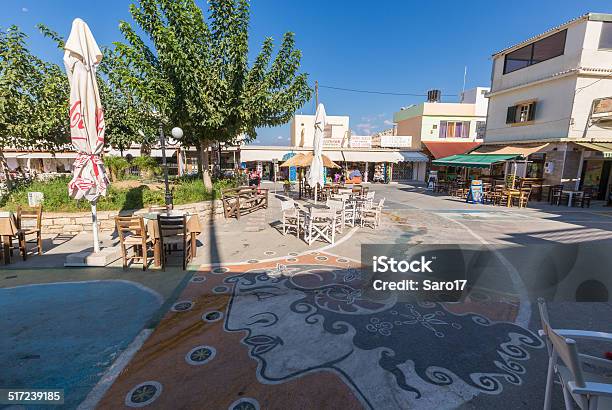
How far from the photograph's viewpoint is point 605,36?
46.2 feet

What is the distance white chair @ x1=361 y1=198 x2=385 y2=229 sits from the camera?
8.66 m

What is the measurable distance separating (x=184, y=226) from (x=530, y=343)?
5.33 meters

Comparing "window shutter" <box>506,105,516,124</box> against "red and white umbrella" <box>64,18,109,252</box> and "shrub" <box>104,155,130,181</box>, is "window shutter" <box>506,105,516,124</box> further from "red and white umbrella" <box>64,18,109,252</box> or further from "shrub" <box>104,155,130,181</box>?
"shrub" <box>104,155,130,181</box>

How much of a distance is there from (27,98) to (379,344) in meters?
13.5

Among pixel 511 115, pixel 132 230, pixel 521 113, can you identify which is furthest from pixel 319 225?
pixel 511 115

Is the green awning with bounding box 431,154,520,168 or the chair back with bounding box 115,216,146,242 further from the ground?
the green awning with bounding box 431,154,520,168

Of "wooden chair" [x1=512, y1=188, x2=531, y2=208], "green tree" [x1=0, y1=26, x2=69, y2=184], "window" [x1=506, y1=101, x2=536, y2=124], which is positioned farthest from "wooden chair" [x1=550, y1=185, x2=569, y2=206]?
"green tree" [x1=0, y1=26, x2=69, y2=184]

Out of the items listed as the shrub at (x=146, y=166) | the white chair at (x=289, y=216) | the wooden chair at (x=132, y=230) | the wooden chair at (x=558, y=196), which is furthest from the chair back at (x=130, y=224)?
the wooden chair at (x=558, y=196)

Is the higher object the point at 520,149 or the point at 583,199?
the point at 520,149

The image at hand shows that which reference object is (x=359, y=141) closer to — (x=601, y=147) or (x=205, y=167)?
(x=601, y=147)

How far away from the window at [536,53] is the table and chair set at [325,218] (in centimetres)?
1579

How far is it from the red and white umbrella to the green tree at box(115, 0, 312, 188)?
13.2 ft

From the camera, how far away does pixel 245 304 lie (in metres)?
3.98

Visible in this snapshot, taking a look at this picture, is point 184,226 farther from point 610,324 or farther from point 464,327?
point 610,324
